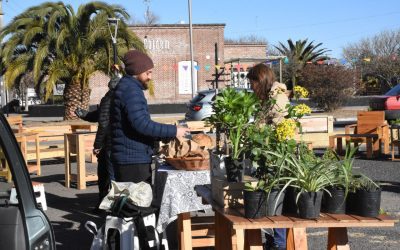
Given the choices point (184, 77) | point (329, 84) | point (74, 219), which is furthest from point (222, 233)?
point (184, 77)

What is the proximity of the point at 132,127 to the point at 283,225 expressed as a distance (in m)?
1.99

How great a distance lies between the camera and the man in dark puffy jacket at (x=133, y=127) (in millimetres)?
5387

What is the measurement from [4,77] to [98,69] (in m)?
4.51

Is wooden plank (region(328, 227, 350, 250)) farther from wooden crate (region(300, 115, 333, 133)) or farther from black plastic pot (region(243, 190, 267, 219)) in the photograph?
wooden crate (region(300, 115, 333, 133))

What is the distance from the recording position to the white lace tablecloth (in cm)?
566

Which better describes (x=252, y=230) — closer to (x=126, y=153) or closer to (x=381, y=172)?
(x=126, y=153)

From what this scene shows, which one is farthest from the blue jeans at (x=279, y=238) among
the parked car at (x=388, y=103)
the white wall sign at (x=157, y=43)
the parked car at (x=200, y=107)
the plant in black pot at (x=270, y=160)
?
the white wall sign at (x=157, y=43)

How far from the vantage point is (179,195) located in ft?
18.6

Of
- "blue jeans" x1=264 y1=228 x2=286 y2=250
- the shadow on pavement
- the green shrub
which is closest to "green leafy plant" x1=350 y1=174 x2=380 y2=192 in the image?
"blue jeans" x1=264 y1=228 x2=286 y2=250

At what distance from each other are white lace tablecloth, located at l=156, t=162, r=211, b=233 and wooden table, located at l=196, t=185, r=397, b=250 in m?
0.65

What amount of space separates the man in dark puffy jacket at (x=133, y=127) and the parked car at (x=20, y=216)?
2048 millimetres

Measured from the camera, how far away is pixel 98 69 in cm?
3012

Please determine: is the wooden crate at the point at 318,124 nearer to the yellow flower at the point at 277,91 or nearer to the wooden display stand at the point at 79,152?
the wooden display stand at the point at 79,152

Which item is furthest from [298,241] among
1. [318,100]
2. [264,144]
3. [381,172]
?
[318,100]
